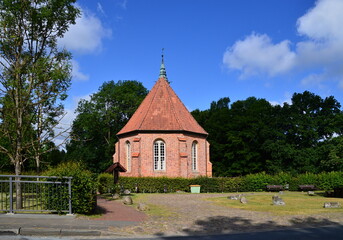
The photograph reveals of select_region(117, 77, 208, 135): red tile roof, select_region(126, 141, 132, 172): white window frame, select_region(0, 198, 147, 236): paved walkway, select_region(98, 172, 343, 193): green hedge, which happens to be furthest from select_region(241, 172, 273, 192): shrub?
select_region(0, 198, 147, 236): paved walkway

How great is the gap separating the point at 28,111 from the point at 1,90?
3.30 m

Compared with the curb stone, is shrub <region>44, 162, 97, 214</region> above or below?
above

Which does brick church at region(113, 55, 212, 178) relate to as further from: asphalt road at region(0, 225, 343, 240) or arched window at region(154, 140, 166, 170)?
asphalt road at region(0, 225, 343, 240)

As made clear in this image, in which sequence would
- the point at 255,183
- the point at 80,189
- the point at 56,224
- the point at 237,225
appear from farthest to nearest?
the point at 255,183, the point at 80,189, the point at 237,225, the point at 56,224

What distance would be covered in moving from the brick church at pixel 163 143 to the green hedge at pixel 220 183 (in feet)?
10.3

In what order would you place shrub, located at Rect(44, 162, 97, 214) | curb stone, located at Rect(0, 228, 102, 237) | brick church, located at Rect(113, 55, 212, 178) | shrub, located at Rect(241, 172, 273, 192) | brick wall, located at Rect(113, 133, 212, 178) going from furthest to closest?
brick church, located at Rect(113, 55, 212, 178)
brick wall, located at Rect(113, 133, 212, 178)
shrub, located at Rect(241, 172, 273, 192)
shrub, located at Rect(44, 162, 97, 214)
curb stone, located at Rect(0, 228, 102, 237)

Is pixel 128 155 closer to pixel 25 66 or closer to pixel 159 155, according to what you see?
pixel 159 155

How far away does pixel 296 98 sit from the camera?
4403cm

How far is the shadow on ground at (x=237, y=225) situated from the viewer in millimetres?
10414

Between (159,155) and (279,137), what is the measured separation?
63.1 feet

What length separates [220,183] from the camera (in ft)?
96.7

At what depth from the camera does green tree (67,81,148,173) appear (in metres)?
48.6

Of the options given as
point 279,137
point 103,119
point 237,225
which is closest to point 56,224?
point 237,225

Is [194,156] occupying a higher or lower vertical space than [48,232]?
higher
